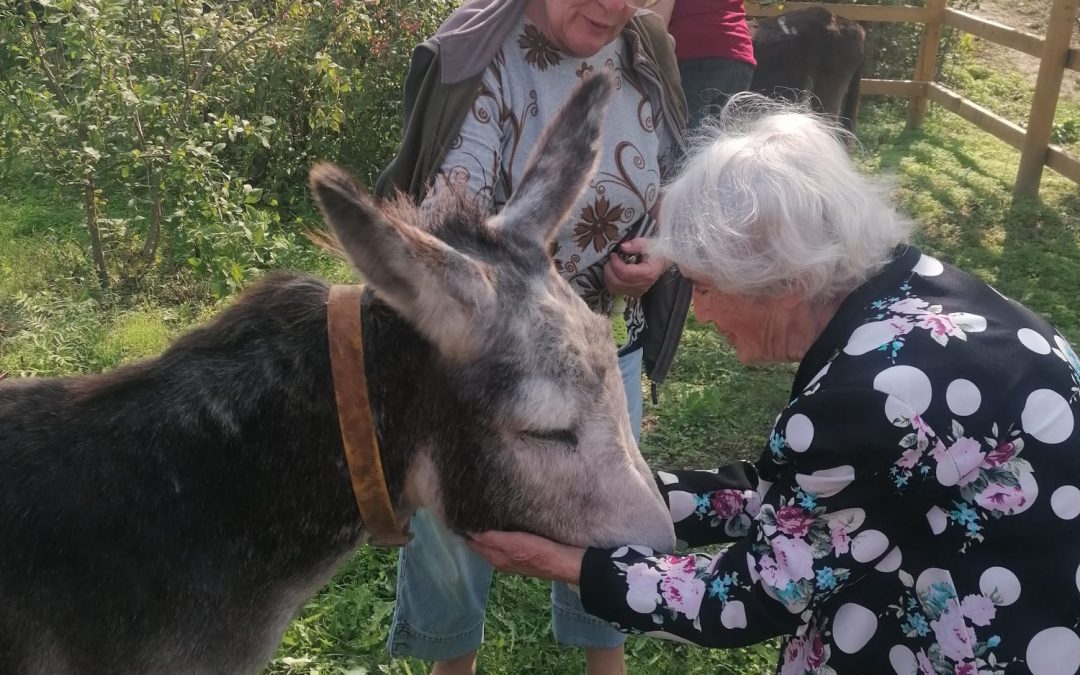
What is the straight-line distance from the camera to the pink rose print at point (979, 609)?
6.54 ft

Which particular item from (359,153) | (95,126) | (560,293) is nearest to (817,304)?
(560,293)

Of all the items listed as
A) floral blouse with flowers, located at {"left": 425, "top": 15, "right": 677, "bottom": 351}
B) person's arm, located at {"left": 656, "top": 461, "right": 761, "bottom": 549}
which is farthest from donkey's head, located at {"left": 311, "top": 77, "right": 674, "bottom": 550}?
floral blouse with flowers, located at {"left": 425, "top": 15, "right": 677, "bottom": 351}

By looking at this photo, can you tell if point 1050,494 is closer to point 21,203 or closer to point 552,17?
point 552,17

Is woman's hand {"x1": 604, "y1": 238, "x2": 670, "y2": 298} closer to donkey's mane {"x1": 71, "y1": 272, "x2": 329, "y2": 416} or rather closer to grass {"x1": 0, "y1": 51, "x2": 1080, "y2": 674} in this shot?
grass {"x1": 0, "y1": 51, "x2": 1080, "y2": 674}

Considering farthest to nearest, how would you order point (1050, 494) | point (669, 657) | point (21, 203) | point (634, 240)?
1. point (21, 203)
2. point (669, 657)
3. point (634, 240)
4. point (1050, 494)

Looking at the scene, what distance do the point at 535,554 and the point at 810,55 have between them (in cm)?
793

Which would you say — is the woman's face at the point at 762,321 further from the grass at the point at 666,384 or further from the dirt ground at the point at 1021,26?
the dirt ground at the point at 1021,26

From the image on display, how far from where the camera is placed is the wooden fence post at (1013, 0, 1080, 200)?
8.70m

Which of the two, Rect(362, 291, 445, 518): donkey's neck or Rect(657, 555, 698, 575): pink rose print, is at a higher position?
Rect(362, 291, 445, 518): donkey's neck

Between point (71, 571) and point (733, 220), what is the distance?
1720mm

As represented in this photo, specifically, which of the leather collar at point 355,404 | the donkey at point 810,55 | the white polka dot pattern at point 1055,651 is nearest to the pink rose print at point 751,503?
the white polka dot pattern at point 1055,651

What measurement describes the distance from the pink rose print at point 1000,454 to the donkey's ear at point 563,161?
1.22m

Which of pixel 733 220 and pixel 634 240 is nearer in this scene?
pixel 733 220

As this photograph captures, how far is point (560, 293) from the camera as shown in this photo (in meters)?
2.34
